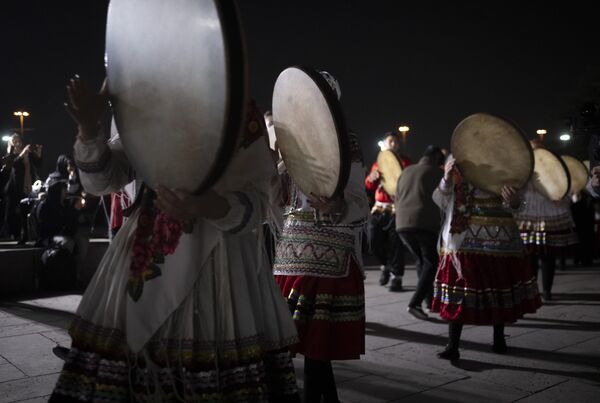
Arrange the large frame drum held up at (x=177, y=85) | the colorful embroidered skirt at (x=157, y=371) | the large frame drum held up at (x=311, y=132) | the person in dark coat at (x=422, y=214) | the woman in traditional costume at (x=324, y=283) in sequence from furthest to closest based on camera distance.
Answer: the person in dark coat at (x=422, y=214), the woman in traditional costume at (x=324, y=283), the large frame drum held up at (x=311, y=132), the colorful embroidered skirt at (x=157, y=371), the large frame drum held up at (x=177, y=85)

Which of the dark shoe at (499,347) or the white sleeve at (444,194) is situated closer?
the white sleeve at (444,194)

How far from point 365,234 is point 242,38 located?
76.7 inches

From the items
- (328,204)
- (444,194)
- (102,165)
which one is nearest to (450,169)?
(444,194)

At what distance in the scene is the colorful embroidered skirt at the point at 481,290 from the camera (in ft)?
14.5

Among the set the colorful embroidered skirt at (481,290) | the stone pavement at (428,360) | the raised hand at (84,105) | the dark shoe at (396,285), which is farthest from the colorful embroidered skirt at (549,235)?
the raised hand at (84,105)

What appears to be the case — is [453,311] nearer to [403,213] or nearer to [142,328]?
[403,213]

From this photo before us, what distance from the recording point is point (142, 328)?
1.76 m

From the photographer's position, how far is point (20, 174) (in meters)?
9.11

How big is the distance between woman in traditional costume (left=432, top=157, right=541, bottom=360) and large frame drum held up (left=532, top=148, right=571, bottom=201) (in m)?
3.04

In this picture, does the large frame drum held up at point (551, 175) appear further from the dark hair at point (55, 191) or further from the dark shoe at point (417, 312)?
the dark hair at point (55, 191)

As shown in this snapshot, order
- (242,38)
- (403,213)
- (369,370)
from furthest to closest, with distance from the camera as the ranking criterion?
(403,213), (369,370), (242,38)

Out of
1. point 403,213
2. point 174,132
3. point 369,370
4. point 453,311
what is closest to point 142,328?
point 174,132

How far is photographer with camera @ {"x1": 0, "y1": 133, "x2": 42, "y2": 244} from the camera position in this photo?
9.01 meters

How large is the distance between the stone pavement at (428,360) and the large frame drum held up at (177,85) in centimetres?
226
